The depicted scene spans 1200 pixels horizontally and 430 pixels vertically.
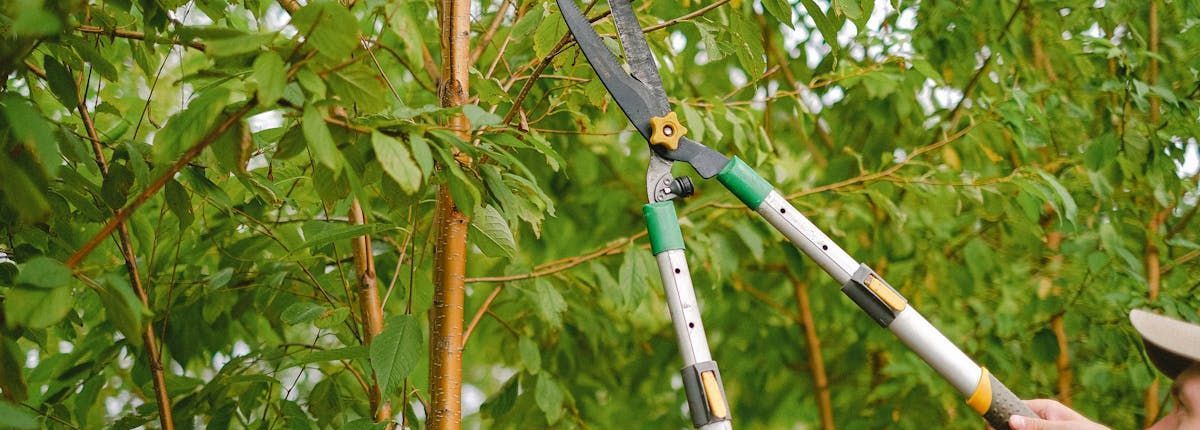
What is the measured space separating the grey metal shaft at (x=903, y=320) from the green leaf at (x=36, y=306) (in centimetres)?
89

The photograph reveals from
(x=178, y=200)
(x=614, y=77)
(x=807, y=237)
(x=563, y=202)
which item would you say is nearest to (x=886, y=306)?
(x=807, y=237)

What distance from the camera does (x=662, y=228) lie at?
1.43 m

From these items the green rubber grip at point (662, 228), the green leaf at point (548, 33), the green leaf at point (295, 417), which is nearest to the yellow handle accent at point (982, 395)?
the green rubber grip at point (662, 228)

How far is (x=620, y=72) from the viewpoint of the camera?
4.91 ft

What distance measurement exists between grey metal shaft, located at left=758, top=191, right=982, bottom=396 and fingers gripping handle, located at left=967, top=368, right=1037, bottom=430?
0.01 m

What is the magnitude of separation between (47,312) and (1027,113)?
218cm

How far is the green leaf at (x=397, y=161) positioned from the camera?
1112 millimetres

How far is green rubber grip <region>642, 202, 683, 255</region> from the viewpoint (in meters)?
1.42

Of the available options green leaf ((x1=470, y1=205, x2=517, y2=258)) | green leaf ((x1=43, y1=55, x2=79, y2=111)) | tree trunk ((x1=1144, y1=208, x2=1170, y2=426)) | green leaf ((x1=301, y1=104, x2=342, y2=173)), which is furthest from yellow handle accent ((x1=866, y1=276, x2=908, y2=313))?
tree trunk ((x1=1144, y1=208, x2=1170, y2=426))

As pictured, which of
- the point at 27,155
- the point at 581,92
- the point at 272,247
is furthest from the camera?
the point at 272,247

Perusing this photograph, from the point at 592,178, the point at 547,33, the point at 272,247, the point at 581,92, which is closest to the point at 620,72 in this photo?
the point at 547,33

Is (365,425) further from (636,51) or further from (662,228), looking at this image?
(636,51)

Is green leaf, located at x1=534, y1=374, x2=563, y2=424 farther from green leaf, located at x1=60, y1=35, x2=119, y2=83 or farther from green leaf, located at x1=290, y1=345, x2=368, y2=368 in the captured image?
green leaf, located at x1=60, y1=35, x2=119, y2=83

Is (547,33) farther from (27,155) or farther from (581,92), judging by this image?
(27,155)
